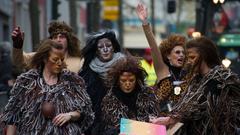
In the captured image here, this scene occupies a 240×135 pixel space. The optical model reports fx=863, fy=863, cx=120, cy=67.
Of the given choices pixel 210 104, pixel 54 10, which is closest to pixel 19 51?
pixel 210 104

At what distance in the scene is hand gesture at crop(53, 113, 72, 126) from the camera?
7.06 metres

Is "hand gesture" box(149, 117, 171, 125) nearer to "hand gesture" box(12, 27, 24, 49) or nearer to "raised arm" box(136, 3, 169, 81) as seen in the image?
A: "hand gesture" box(12, 27, 24, 49)

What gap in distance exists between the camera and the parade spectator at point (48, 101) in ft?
23.5

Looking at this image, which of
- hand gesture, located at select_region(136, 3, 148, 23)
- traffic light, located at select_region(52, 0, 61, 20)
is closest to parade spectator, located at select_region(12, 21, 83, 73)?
hand gesture, located at select_region(136, 3, 148, 23)

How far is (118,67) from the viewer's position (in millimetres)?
7812

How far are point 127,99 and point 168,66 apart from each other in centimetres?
171

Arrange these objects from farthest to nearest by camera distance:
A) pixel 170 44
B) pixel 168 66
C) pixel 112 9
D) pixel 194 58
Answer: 1. pixel 112 9
2. pixel 170 44
3. pixel 168 66
4. pixel 194 58

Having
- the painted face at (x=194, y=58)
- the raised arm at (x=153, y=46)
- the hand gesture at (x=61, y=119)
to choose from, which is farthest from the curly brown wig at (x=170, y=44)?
the hand gesture at (x=61, y=119)

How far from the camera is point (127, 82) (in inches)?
303

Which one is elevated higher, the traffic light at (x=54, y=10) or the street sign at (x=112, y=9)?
the traffic light at (x=54, y=10)

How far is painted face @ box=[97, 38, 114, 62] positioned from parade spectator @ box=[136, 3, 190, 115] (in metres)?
0.40

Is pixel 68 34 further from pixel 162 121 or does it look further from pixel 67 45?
pixel 162 121

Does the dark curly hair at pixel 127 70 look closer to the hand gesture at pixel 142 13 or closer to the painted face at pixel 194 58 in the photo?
the painted face at pixel 194 58

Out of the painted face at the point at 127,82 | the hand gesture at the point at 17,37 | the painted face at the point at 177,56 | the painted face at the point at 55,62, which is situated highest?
the hand gesture at the point at 17,37
